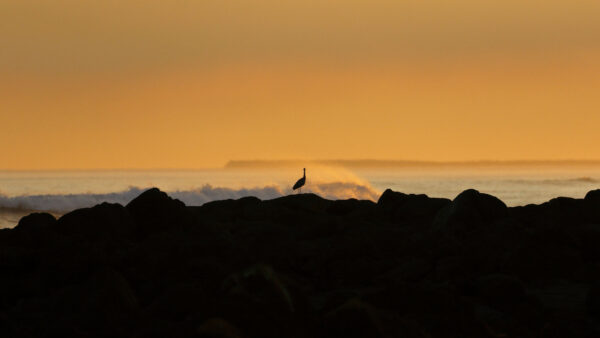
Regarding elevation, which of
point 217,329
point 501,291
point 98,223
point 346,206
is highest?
point 98,223

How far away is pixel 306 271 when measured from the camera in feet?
55.7

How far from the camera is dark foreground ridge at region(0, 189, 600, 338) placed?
11773 millimetres

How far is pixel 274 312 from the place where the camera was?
11.5m

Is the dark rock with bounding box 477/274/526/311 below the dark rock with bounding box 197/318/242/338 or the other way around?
below


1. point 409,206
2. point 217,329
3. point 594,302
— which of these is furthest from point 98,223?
point 594,302

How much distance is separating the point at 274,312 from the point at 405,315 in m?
2.02

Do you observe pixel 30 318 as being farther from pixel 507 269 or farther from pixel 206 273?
pixel 507 269

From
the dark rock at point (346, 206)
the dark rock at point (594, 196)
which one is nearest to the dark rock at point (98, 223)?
the dark rock at point (346, 206)

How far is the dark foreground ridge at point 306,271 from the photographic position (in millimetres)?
11773

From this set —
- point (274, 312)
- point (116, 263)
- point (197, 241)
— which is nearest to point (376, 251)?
point (197, 241)

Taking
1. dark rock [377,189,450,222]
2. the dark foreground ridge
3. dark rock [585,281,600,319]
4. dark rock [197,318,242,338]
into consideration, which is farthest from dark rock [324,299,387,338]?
dark rock [377,189,450,222]

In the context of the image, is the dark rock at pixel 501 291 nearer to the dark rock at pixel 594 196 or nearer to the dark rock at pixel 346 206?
the dark rock at pixel 594 196

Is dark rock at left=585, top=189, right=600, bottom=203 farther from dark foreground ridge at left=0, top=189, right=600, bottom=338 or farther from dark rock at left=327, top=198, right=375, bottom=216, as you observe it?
dark rock at left=327, top=198, right=375, bottom=216

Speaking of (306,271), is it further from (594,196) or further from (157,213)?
(594,196)
